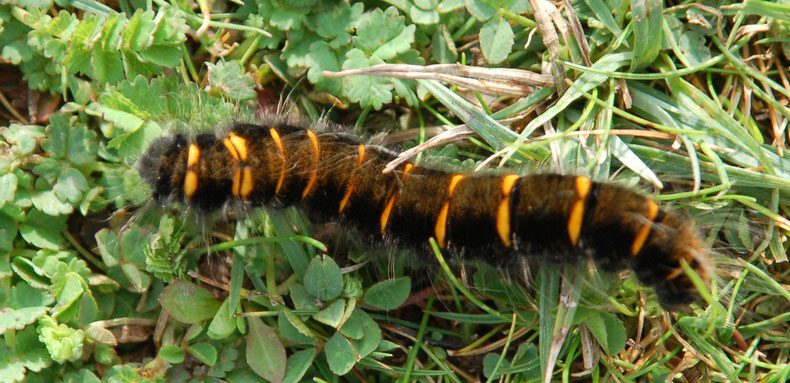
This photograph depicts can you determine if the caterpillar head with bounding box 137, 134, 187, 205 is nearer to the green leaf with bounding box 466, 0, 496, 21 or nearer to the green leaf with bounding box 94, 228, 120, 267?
the green leaf with bounding box 94, 228, 120, 267

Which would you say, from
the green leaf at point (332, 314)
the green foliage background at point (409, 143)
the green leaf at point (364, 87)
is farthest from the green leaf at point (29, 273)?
the green leaf at point (364, 87)


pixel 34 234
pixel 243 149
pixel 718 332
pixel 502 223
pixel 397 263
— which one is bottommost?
pixel 718 332

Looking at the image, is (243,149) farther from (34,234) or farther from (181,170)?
(34,234)

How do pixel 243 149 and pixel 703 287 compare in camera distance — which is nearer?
pixel 703 287

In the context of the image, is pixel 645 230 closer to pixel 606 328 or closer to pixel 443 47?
pixel 606 328

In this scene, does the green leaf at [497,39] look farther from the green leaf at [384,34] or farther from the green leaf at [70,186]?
the green leaf at [70,186]

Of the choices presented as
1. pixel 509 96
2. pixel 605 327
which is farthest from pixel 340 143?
pixel 605 327

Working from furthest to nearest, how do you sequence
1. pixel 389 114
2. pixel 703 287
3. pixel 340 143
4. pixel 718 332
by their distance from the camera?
pixel 389 114
pixel 718 332
pixel 340 143
pixel 703 287
